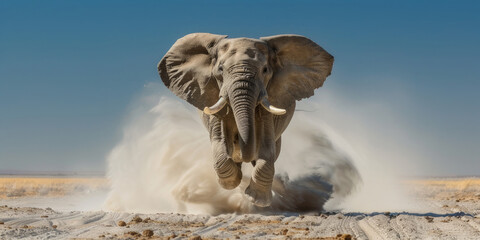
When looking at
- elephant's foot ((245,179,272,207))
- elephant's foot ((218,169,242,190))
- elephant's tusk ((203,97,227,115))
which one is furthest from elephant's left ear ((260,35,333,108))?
elephant's foot ((245,179,272,207))

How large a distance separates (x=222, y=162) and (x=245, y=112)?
50.3 inches

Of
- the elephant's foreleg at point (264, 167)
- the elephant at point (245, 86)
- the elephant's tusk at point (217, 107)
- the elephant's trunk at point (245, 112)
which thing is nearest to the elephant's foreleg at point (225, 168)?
the elephant at point (245, 86)

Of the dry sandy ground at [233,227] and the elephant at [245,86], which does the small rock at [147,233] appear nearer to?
the dry sandy ground at [233,227]

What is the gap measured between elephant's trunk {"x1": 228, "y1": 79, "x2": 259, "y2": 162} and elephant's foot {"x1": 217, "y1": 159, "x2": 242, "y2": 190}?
0.65 meters

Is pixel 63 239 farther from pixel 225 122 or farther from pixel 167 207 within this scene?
pixel 167 207

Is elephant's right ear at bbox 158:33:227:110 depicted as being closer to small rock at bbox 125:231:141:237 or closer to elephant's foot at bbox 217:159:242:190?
elephant's foot at bbox 217:159:242:190

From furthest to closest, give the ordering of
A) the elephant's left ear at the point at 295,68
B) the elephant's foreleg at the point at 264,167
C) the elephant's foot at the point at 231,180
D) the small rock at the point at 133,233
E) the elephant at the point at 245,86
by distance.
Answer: the elephant's left ear at the point at 295,68
the elephant's foot at the point at 231,180
the elephant's foreleg at the point at 264,167
the elephant at the point at 245,86
the small rock at the point at 133,233

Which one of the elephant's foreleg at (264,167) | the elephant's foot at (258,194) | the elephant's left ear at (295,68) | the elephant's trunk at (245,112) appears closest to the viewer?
the elephant's trunk at (245,112)

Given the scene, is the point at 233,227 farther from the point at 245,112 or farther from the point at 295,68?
the point at 295,68

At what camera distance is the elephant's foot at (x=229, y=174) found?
12.0 metres

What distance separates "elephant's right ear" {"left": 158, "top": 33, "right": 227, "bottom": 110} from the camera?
12.8 meters

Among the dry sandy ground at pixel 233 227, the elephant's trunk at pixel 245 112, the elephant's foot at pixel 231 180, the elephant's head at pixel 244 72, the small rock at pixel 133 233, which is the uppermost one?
the elephant's head at pixel 244 72

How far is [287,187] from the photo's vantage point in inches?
627

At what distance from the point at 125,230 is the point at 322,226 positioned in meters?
3.30
